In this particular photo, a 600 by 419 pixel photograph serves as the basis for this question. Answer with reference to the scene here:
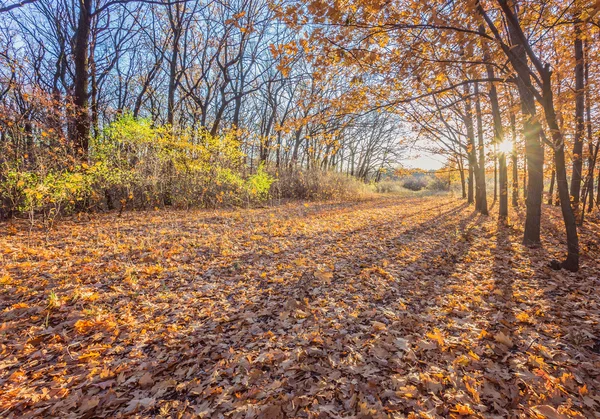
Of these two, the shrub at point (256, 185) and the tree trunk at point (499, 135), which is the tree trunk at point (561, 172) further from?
the shrub at point (256, 185)

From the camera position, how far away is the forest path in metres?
2.05

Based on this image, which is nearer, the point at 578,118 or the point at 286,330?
the point at 286,330

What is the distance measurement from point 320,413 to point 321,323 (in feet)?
3.73

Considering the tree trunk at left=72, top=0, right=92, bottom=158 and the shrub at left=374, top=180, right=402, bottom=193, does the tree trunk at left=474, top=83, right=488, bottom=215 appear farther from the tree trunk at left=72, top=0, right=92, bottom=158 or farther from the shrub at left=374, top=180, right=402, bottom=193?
Answer: the shrub at left=374, top=180, right=402, bottom=193

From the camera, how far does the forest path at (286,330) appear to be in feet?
6.73

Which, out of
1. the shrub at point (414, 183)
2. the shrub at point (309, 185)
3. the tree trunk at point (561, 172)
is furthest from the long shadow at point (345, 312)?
the shrub at point (414, 183)

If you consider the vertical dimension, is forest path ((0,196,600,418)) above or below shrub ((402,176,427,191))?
below

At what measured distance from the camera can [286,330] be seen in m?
2.95

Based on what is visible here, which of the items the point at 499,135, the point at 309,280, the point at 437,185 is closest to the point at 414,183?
the point at 437,185

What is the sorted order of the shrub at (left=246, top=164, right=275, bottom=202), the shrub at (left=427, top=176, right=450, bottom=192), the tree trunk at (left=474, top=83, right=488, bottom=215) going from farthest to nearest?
the shrub at (left=427, top=176, right=450, bottom=192) → the shrub at (left=246, top=164, right=275, bottom=202) → the tree trunk at (left=474, top=83, right=488, bottom=215)

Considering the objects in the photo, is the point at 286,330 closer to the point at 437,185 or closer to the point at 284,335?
the point at 284,335

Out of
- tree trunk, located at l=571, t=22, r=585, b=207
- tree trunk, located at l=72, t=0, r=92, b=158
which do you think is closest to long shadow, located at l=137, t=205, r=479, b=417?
tree trunk, located at l=571, t=22, r=585, b=207

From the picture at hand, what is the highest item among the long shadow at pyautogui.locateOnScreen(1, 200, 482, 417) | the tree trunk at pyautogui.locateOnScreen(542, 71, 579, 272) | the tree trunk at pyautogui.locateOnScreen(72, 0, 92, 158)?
the tree trunk at pyautogui.locateOnScreen(72, 0, 92, 158)

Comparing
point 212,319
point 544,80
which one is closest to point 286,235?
point 212,319
